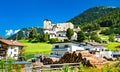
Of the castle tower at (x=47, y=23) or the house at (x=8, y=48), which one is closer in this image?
the house at (x=8, y=48)

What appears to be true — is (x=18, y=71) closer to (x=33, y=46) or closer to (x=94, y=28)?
(x=33, y=46)

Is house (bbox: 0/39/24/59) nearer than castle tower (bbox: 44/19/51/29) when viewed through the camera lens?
Yes

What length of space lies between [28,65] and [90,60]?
11110 mm

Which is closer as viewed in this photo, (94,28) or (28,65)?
(28,65)

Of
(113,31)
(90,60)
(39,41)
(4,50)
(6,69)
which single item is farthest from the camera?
(113,31)

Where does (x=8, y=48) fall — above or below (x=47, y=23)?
below

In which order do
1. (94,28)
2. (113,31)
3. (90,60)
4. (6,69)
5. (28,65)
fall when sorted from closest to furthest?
1. (6,69)
2. (28,65)
3. (90,60)
4. (113,31)
5. (94,28)

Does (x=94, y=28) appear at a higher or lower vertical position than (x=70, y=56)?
higher

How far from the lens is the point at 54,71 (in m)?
30.9

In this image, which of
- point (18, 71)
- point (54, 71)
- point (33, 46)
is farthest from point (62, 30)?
point (18, 71)

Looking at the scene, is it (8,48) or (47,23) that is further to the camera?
(47,23)

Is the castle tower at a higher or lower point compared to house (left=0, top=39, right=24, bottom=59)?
higher

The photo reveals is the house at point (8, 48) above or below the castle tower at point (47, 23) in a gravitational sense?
below

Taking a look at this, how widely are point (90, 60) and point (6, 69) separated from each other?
22954 mm
